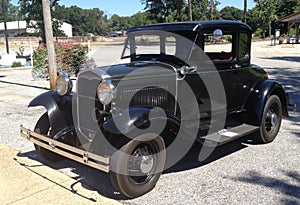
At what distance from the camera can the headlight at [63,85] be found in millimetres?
4418

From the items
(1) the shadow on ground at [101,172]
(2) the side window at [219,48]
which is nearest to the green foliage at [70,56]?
(1) the shadow on ground at [101,172]

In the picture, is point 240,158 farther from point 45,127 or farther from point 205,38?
point 45,127

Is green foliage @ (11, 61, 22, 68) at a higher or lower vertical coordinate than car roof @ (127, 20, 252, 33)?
lower

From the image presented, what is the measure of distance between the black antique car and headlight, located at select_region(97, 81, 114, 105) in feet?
0.04

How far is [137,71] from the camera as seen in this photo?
399 cm

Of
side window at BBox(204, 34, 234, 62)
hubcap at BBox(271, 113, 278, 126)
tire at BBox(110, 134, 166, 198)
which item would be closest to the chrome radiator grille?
tire at BBox(110, 134, 166, 198)

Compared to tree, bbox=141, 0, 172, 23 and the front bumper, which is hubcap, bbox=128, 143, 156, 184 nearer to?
the front bumper

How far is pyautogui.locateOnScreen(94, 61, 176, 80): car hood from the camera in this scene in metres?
3.85

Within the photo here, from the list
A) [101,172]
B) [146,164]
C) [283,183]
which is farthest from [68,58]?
[283,183]

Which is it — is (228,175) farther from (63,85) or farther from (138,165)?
(63,85)

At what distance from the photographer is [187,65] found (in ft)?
14.2

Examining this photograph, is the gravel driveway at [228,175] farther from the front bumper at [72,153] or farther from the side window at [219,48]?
the side window at [219,48]

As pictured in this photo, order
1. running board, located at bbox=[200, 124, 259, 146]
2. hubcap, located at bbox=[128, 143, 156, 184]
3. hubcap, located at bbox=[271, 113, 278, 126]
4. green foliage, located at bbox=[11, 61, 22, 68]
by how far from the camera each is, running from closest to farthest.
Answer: hubcap, located at bbox=[128, 143, 156, 184] < running board, located at bbox=[200, 124, 259, 146] < hubcap, located at bbox=[271, 113, 278, 126] < green foliage, located at bbox=[11, 61, 22, 68]

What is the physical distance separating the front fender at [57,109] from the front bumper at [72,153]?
34 centimetres
